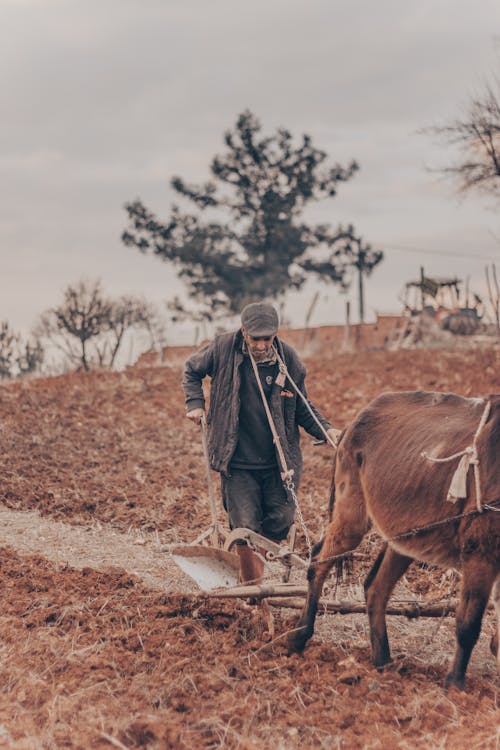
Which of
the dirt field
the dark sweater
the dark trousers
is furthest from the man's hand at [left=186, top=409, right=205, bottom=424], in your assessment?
the dirt field

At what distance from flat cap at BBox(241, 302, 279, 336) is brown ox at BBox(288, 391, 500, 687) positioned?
899mm

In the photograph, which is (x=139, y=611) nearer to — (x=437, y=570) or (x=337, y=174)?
(x=437, y=570)

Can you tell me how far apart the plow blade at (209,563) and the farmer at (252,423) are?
8 centimetres

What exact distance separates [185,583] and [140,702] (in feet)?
9.22

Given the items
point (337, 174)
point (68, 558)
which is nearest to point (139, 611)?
point (68, 558)

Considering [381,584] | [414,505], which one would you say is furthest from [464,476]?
[381,584]

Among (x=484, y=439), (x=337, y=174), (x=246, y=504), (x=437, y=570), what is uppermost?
(x=337, y=174)

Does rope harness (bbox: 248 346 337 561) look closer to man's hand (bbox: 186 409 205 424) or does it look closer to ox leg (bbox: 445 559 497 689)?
man's hand (bbox: 186 409 205 424)

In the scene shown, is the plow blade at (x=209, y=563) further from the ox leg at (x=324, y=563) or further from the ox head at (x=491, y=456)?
the ox head at (x=491, y=456)

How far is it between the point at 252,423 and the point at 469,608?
2.25m

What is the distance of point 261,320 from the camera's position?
5.86 metres

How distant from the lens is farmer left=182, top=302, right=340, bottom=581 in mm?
6012

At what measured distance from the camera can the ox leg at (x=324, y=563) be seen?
5.30 m

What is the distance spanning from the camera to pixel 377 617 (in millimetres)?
5219
